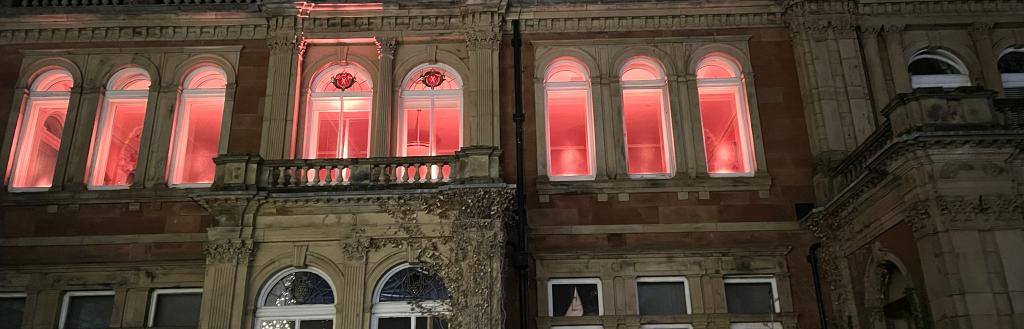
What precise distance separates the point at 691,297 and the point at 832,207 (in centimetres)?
289

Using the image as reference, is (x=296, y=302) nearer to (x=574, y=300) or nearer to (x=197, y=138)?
(x=197, y=138)

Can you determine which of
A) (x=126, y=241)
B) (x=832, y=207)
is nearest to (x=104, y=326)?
(x=126, y=241)

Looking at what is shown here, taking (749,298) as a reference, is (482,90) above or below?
above

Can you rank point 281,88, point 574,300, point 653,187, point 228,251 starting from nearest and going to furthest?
point 228,251 → point 574,300 → point 653,187 → point 281,88

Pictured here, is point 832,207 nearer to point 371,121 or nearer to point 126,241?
point 371,121

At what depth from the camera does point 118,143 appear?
1661 centimetres

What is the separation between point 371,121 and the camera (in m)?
Answer: 16.2

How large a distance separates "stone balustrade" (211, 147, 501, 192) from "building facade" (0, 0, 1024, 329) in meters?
0.04

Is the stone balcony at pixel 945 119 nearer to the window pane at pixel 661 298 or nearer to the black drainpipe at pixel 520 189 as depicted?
the window pane at pixel 661 298

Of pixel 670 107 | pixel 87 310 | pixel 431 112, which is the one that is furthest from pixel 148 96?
pixel 670 107

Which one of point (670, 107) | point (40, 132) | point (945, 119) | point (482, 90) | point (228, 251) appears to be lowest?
point (228, 251)

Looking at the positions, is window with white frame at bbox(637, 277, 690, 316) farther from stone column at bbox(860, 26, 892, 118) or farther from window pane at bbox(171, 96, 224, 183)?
window pane at bbox(171, 96, 224, 183)

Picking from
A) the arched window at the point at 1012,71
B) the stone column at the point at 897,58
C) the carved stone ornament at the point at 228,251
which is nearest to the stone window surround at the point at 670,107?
the stone column at the point at 897,58

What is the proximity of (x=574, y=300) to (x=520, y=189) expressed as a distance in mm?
2270
